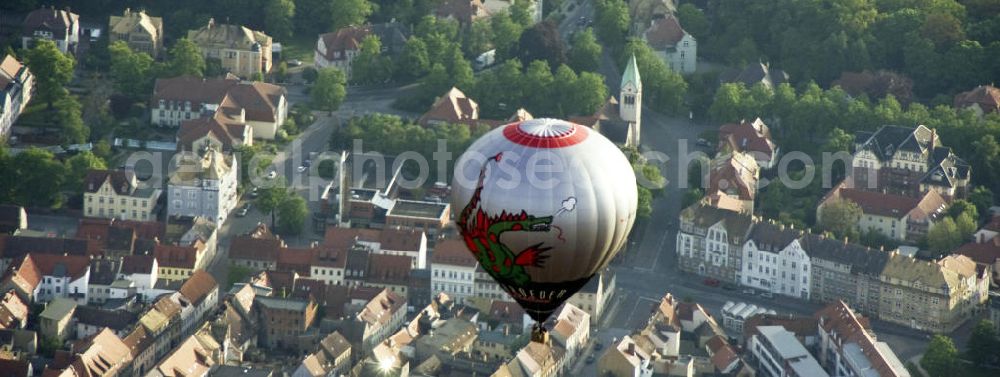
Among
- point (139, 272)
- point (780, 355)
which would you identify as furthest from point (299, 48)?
point (780, 355)

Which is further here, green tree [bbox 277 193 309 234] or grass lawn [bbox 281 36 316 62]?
grass lawn [bbox 281 36 316 62]

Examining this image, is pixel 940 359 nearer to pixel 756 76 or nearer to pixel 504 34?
pixel 756 76

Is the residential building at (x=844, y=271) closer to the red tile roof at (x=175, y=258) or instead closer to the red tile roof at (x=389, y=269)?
the red tile roof at (x=389, y=269)

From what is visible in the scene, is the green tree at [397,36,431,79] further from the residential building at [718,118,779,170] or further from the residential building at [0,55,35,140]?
the residential building at [0,55,35,140]

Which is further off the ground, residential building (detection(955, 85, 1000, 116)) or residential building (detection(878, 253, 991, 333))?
residential building (detection(955, 85, 1000, 116))

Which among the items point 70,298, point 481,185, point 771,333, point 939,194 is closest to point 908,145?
point 939,194

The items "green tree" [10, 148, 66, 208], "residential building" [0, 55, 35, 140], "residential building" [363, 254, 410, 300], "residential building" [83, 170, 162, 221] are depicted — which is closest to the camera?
"residential building" [363, 254, 410, 300]

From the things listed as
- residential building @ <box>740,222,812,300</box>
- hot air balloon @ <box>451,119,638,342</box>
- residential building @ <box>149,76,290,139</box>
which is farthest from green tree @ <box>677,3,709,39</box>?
hot air balloon @ <box>451,119,638,342</box>

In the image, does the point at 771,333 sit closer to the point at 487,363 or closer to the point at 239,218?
the point at 487,363
